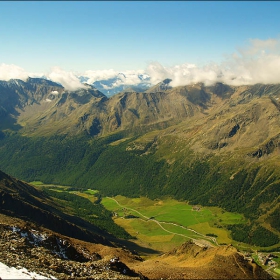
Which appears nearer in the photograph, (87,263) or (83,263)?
(83,263)

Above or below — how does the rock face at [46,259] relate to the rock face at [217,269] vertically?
above

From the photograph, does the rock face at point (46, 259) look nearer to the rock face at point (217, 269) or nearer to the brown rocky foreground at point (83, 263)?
the brown rocky foreground at point (83, 263)

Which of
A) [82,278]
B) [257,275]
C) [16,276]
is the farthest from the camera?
[257,275]

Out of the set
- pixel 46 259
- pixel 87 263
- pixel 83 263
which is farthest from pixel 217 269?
pixel 46 259

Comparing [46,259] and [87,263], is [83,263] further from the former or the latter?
[46,259]

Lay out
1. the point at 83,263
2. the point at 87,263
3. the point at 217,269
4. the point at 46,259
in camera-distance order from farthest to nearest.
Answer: the point at 217,269, the point at 87,263, the point at 83,263, the point at 46,259

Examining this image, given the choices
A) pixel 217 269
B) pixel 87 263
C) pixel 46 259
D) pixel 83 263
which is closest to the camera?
pixel 46 259

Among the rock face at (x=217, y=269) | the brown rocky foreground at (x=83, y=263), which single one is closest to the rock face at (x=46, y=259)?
the brown rocky foreground at (x=83, y=263)

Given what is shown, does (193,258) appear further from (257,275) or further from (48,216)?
(48,216)

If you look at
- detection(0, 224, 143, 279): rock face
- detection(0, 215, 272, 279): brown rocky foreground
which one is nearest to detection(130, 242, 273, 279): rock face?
detection(0, 215, 272, 279): brown rocky foreground

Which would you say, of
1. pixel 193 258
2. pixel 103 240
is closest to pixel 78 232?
pixel 103 240

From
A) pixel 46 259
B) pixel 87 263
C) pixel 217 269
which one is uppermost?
pixel 46 259
